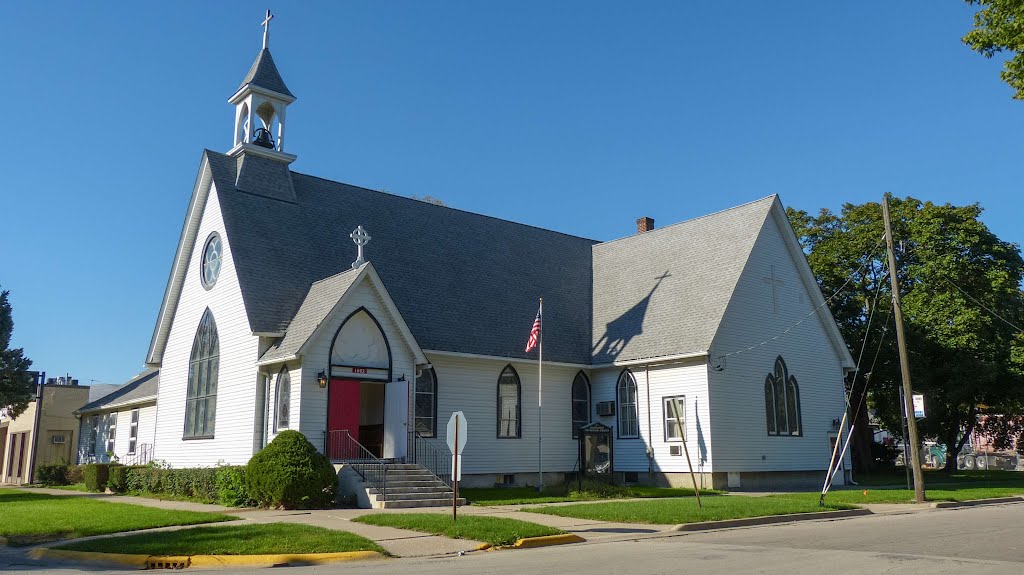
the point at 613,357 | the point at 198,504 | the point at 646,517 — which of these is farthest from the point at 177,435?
the point at 646,517

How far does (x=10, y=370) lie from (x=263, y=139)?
19693mm

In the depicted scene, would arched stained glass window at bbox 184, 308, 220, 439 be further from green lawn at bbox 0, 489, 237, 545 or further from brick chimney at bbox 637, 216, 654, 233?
brick chimney at bbox 637, 216, 654, 233

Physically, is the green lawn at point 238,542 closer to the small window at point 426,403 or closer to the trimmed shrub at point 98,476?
the small window at point 426,403

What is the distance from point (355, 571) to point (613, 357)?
19.5m

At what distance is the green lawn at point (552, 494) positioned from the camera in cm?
2145

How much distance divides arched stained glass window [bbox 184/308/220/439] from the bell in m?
6.00

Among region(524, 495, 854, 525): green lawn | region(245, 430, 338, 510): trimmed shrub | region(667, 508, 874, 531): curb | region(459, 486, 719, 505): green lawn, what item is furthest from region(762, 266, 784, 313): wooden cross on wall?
region(245, 430, 338, 510): trimmed shrub

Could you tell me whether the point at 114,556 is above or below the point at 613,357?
below

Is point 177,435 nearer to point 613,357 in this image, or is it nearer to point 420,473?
point 420,473

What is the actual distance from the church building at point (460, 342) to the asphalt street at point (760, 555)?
368 inches

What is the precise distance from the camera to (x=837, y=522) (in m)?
17.1

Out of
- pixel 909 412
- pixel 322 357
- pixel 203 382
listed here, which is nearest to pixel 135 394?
pixel 203 382

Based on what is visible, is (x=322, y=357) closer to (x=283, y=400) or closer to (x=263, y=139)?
(x=283, y=400)

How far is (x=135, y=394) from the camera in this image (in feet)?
114
